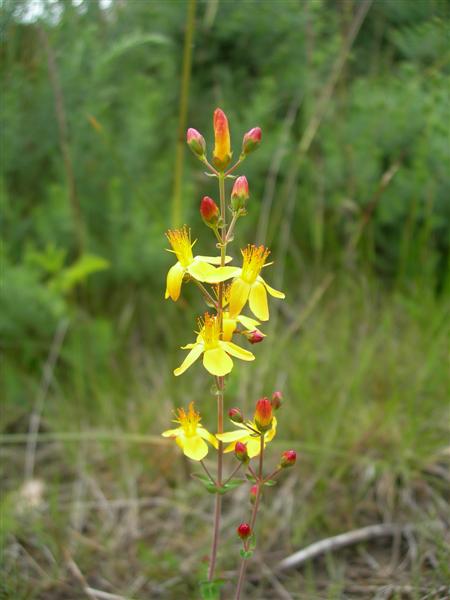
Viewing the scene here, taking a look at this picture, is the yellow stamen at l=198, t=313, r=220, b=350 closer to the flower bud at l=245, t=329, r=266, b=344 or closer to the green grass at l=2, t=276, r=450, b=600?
the flower bud at l=245, t=329, r=266, b=344

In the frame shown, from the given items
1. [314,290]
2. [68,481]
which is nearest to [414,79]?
[314,290]

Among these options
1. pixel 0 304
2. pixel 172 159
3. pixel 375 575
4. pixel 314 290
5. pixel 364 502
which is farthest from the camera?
pixel 172 159

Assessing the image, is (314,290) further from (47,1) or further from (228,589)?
(47,1)

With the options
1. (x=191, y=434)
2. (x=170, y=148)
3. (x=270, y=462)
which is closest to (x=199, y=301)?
(x=170, y=148)

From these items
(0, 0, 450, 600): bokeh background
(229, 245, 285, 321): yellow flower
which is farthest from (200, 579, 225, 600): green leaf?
(229, 245, 285, 321): yellow flower

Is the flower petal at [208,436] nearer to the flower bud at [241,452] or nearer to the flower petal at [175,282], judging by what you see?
the flower bud at [241,452]
